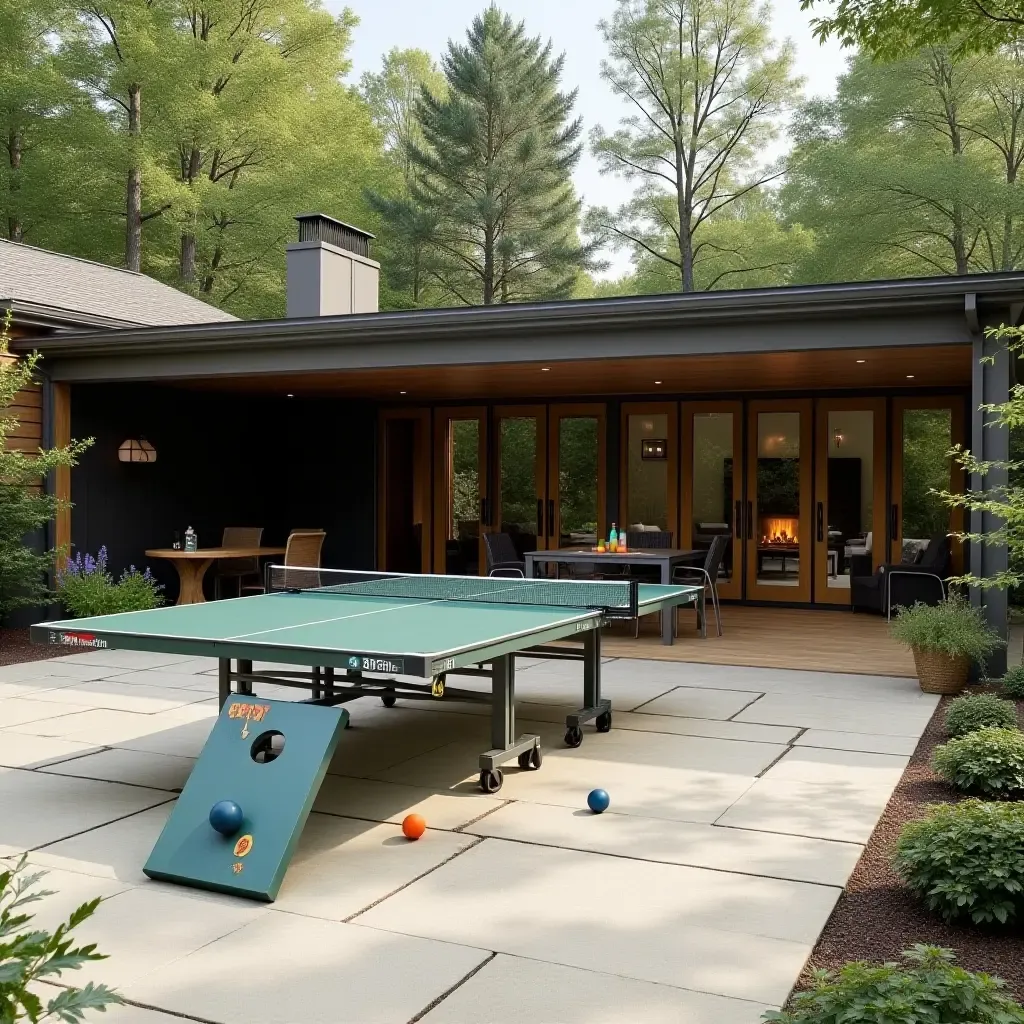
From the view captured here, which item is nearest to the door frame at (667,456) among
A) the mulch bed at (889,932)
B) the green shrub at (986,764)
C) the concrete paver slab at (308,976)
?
the green shrub at (986,764)

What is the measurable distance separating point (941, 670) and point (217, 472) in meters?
9.14

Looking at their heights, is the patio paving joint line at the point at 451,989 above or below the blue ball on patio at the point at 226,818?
below

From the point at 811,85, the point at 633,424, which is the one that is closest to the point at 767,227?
the point at 811,85

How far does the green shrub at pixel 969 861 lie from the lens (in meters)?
3.35

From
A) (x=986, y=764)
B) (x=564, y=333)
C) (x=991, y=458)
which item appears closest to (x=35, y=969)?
(x=986, y=764)

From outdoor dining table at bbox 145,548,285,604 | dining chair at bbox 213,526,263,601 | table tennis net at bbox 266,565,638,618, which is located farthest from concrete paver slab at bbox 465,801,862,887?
dining chair at bbox 213,526,263,601

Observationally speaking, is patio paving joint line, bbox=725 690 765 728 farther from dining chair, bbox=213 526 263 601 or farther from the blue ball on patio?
dining chair, bbox=213 526 263 601

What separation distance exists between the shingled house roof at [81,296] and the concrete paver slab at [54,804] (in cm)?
621

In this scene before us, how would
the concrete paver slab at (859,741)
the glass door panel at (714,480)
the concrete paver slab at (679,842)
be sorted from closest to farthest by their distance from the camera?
the concrete paver slab at (679,842) < the concrete paver slab at (859,741) < the glass door panel at (714,480)

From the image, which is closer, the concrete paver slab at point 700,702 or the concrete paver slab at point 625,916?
the concrete paver slab at point 625,916

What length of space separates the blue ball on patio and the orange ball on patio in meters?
0.70

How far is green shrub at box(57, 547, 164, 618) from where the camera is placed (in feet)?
32.9

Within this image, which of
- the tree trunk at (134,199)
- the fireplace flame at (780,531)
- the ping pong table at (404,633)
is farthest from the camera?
the tree trunk at (134,199)

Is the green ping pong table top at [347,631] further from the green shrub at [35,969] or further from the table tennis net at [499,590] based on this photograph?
the green shrub at [35,969]
